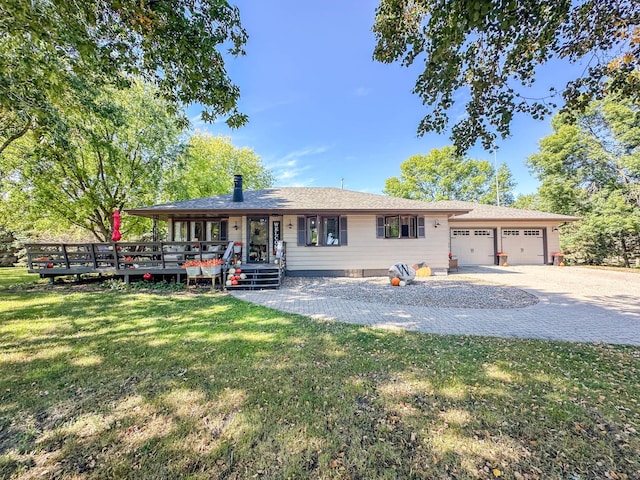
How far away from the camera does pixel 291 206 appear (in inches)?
427

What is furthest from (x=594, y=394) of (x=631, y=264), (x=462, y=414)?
(x=631, y=264)

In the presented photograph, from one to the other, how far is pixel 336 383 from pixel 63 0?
579cm

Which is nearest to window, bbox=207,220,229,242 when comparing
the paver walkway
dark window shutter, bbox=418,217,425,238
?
the paver walkway

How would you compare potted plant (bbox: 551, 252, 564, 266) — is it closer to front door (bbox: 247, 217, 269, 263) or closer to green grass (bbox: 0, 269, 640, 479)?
green grass (bbox: 0, 269, 640, 479)

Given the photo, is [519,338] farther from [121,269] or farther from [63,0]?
[121,269]

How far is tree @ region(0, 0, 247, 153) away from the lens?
3.70 meters

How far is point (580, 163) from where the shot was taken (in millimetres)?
17391

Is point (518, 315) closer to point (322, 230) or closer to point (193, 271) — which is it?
point (322, 230)

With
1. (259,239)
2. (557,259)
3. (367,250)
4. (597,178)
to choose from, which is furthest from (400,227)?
(597,178)

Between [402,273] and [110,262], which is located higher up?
[110,262]

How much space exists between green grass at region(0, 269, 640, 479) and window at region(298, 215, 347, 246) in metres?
6.94

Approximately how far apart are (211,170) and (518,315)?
2046 cm

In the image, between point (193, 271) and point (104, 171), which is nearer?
point (193, 271)

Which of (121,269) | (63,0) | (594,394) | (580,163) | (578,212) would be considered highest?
(580,163)
